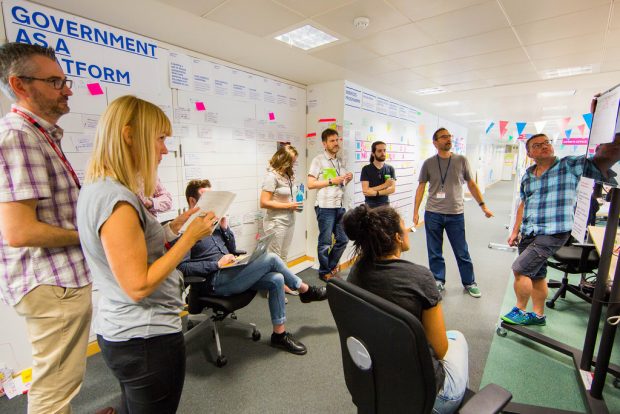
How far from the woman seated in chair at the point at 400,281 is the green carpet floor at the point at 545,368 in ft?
3.13

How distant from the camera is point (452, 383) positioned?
114 centimetres

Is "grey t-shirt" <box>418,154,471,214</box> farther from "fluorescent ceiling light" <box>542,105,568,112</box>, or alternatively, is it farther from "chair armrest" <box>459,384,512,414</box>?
"fluorescent ceiling light" <box>542,105,568,112</box>

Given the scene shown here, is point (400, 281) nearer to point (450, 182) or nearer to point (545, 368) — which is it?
point (545, 368)

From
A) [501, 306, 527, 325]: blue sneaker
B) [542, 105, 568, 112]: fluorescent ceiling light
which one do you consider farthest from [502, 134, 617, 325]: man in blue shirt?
[542, 105, 568, 112]: fluorescent ceiling light

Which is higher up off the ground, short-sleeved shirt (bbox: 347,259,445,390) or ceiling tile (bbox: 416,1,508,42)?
ceiling tile (bbox: 416,1,508,42)

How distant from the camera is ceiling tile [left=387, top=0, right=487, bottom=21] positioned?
1902 mm

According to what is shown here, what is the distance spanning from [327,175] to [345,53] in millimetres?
1211

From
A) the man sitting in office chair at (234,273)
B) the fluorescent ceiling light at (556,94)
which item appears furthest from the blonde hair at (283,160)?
the fluorescent ceiling light at (556,94)

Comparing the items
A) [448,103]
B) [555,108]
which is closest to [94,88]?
[448,103]

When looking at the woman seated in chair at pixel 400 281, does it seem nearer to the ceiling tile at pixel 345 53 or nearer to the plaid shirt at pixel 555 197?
the plaid shirt at pixel 555 197

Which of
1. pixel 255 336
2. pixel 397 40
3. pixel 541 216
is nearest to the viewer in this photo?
pixel 541 216

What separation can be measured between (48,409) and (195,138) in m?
2.14

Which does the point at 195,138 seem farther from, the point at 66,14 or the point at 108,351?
the point at 108,351

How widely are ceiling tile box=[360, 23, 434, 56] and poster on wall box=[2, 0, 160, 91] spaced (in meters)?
1.83
